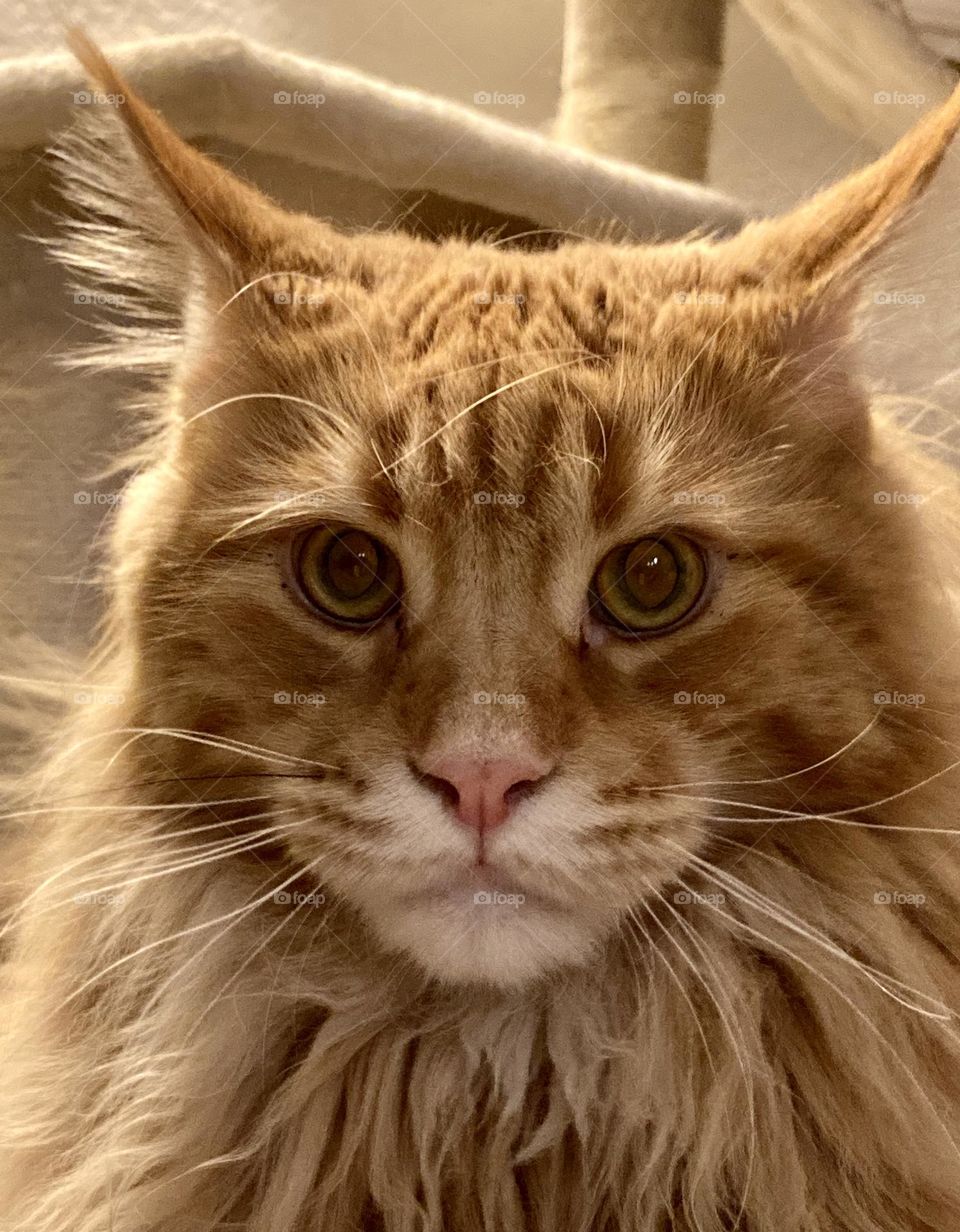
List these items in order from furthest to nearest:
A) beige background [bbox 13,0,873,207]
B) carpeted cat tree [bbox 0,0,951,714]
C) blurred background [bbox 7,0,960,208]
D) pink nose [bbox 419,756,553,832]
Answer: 1. beige background [bbox 13,0,873,207]
2. blurred background [bbox 7,0,960,208]
3. carpeted cat tree [bbox 0,0,951,714]
4. pink nose [bbox 419,756,553,832]

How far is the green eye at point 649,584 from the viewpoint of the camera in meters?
0.92

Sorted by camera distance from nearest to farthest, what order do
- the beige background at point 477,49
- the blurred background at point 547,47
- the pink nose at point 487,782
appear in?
the pink nose at point 487,782, the blurred background at point 547,47, the beige background at point 477,49

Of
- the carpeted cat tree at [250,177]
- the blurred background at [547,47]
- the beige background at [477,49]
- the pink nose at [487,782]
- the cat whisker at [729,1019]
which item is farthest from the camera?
the beige background at [477,49]

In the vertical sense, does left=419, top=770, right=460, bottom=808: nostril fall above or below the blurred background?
below

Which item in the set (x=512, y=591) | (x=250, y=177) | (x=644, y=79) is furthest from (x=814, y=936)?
(x=644, y=79)

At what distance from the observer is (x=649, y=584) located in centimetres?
93

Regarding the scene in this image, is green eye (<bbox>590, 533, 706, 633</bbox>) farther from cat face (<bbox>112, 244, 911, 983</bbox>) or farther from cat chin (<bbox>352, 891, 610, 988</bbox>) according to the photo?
cat chin (<bbox>352, 891, 610, 988</bbox>)

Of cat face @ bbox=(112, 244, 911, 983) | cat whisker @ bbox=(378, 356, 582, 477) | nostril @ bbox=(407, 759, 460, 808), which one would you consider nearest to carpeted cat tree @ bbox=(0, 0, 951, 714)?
cat face @ bbox=(112, 244, 911, 983)

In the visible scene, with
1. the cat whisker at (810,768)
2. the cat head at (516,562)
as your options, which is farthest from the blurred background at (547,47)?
the cat whisker at (810,768)

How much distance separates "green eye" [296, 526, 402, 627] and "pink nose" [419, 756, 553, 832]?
0.20 m

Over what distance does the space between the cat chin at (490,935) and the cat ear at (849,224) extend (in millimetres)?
581

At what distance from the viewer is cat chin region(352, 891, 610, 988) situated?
0.85 m

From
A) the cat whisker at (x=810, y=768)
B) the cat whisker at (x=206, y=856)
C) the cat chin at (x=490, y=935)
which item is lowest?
the cat chin at (x=490, y=935)

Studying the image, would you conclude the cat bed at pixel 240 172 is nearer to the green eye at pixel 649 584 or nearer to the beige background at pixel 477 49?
the beige background at pixel 477 49
